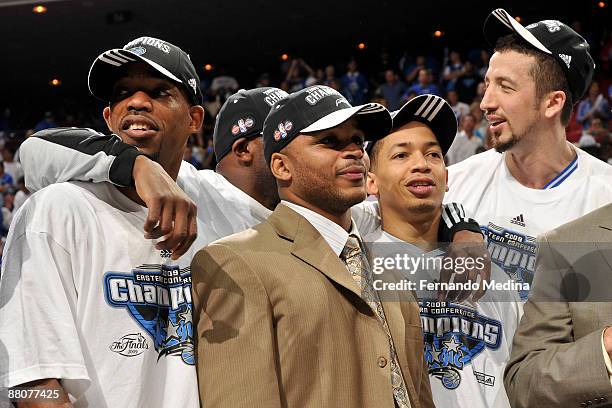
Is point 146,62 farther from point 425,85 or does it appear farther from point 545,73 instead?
point 425,85

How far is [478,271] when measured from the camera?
2523 millimetres

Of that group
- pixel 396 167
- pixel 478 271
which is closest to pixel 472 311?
pixel 478 271

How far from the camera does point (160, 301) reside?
1982 millimetres

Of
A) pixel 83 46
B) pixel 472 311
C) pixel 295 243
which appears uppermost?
pixel 83 46

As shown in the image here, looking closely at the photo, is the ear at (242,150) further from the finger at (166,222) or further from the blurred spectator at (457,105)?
the blurred spectator at (457,105)

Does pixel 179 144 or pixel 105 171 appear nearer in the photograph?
pixel 105 171

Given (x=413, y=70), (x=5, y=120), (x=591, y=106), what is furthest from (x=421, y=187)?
(x=5, y=120)

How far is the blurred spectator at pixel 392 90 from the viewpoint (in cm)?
1045

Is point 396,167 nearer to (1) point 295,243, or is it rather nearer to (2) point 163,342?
(1) point 295,243

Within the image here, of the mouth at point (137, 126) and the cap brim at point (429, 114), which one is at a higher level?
the cap brim at point (429, 114)

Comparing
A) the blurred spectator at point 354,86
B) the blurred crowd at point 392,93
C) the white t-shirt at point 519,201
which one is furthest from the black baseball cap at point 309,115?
the blurred spectator at point 354,86

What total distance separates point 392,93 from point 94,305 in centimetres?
903

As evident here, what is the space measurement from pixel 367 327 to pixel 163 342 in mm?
471

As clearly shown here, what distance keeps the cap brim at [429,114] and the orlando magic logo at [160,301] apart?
938 millimetres
